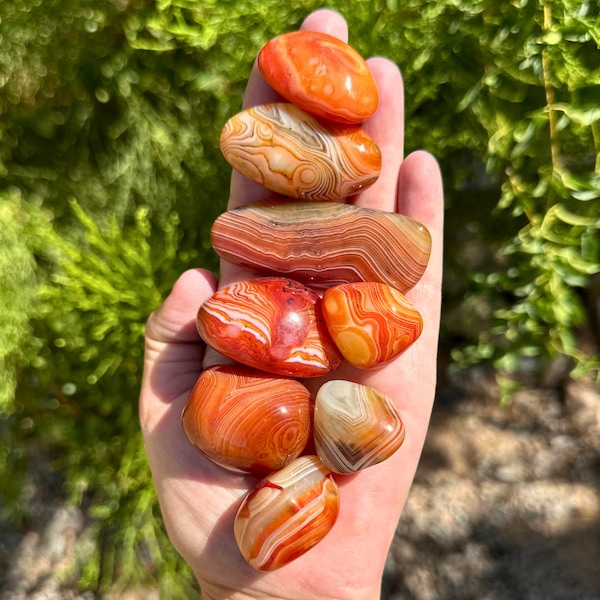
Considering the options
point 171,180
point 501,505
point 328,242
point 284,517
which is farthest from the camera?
point 501,505

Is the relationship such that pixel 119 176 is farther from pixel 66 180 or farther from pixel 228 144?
pixel 228 144

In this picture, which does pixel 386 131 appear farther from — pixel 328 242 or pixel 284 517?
pixel 284 517

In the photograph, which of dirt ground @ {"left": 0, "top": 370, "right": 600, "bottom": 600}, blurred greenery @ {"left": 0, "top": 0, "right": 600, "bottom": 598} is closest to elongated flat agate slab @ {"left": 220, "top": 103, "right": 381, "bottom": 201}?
blurred greenery @ {"left": 0, "top": 0, "right": 600, "bottom": 598}

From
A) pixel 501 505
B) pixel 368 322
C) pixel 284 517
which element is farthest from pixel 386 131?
pixel 501 505

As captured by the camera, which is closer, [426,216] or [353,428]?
[353,428]

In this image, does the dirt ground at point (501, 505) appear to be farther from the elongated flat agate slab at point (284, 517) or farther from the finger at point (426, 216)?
the elongated flat agate slab at point (284, 517)

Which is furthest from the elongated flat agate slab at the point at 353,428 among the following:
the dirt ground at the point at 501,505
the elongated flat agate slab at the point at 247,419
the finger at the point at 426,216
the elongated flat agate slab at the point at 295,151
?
the dirt ground at the point at 501,505
